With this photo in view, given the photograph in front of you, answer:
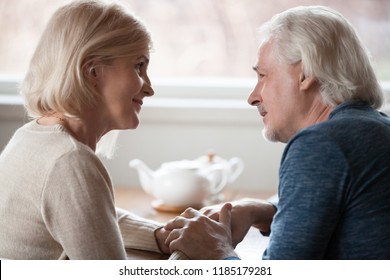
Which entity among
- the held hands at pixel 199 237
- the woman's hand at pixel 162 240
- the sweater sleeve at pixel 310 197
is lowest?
the woman's hand at pixel 162 240

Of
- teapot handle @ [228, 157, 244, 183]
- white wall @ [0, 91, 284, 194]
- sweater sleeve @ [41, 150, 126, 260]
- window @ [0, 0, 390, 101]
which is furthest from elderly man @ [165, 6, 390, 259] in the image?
window @ [0, 0, 390, 101]

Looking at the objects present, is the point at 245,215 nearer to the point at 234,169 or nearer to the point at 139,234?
the point at 139,234

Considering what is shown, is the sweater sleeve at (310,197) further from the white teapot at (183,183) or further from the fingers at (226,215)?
the white teapot at (183,183)

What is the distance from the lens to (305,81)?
5.40 feet

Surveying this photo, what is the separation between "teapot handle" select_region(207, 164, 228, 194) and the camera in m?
2.41

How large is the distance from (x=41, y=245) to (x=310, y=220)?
22.0 inches

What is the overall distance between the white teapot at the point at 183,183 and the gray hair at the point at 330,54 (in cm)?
79

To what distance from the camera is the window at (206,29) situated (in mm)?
3205

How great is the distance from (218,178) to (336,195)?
1.07m

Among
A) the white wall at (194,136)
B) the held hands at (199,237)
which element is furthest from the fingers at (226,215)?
the white wall at (194,136)

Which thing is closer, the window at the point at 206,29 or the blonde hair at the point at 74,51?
the blonde hair at the point at 74,51

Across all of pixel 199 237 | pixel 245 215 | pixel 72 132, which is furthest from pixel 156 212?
pixel 72 132
